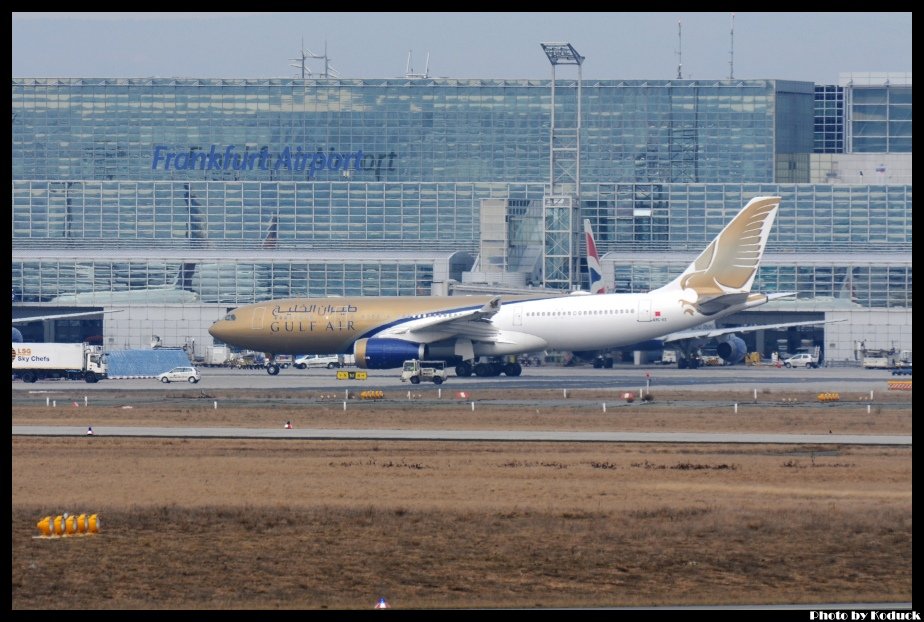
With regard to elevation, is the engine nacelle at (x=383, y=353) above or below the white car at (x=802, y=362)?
above

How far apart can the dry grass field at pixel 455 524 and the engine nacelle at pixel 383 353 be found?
36.4 meters

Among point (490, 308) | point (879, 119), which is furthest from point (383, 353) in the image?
point (879, 119)

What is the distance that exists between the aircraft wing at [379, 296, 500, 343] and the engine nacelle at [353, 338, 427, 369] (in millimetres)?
2616

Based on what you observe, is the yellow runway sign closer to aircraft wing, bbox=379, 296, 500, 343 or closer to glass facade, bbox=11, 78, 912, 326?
aircraft wing, bbox=379, 296, 500, 343

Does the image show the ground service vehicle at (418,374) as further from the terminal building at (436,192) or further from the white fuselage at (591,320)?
the terminal building at (436,192)

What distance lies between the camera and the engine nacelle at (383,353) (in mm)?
87500

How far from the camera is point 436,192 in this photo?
153250 millimetres

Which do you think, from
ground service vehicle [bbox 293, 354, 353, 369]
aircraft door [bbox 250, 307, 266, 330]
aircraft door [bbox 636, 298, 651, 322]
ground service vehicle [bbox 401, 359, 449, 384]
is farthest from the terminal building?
ground service vehicle [bbox 401, 359, 449, 384]

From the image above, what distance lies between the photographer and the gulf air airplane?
8981cm

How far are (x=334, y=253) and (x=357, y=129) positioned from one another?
3961 cm

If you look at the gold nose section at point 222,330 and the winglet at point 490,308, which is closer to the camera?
the winglet at point 490,308

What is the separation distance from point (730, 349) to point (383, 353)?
33796 mm

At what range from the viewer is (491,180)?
561 ft

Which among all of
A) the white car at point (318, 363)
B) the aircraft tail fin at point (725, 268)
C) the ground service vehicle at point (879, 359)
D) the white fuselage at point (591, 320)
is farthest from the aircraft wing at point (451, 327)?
the ground service vehicle at point (879, 359)
